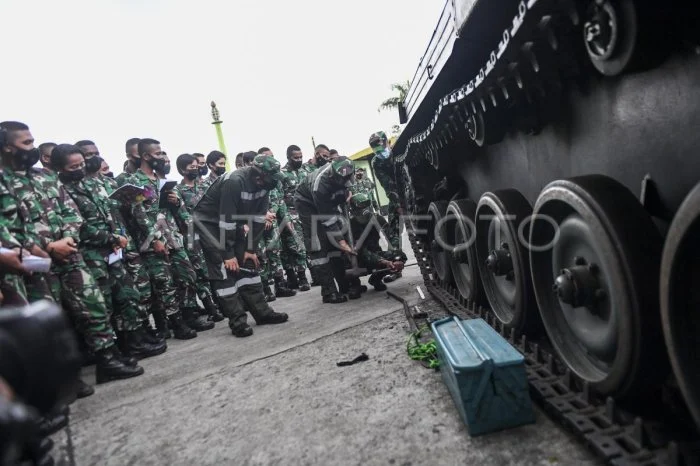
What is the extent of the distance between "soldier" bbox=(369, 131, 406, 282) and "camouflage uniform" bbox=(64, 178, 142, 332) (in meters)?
3.60

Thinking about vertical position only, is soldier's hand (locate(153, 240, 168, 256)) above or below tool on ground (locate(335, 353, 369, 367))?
above

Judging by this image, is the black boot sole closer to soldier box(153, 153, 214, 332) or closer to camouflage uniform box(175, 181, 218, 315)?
soldier box(153, 153, 214, 332)

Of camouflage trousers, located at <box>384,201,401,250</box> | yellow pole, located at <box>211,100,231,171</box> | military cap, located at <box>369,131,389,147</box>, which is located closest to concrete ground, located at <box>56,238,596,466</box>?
camouflage trousers, located at <box>384,201,401,250</box>

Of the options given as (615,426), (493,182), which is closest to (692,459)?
(615,426)

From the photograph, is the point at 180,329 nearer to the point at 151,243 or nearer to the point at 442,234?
the point at 151,243

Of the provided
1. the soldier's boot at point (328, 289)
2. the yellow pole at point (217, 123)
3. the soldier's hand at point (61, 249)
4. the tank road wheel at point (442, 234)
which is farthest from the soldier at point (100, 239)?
the yellow pole at point (217, 123)

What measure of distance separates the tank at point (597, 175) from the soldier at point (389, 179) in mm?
3901

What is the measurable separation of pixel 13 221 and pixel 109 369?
139cm

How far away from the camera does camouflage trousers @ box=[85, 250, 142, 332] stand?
12.3 feet

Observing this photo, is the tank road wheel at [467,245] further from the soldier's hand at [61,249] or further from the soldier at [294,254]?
the soldier at [294,254]

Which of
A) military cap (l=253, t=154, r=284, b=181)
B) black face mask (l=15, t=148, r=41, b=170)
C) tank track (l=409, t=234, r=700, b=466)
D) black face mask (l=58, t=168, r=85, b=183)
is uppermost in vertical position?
black face mask (l=15, t=148, r=41, b=170)

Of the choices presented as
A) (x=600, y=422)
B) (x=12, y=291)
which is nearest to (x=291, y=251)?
(x=12, y=291)

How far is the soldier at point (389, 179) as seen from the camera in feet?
22.8

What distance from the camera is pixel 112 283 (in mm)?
3977
